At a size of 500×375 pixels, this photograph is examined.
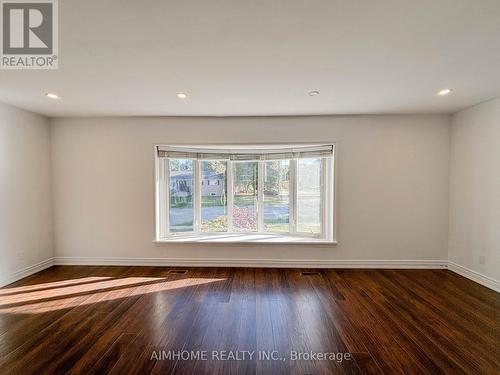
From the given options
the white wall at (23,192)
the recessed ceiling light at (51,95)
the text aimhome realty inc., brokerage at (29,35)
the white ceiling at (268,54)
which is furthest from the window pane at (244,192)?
the white wall at (23,192)

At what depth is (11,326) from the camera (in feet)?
6.77

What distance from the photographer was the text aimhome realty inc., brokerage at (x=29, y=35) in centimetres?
137

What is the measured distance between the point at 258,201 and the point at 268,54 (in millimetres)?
2655

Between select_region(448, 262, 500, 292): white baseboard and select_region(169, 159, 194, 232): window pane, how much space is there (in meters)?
4.16

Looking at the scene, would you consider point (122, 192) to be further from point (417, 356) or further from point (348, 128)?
point (417, 356)

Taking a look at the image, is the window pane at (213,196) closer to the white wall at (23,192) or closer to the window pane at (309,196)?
the window pane at (309,196)

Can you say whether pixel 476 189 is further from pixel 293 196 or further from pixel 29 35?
pixel 29 35

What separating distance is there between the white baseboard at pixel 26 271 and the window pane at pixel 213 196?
240 centimetres

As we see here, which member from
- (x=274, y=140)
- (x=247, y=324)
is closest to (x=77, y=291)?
(x=247, y=324)

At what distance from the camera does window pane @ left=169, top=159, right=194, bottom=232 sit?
3.90 meters

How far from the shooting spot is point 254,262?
138 inches

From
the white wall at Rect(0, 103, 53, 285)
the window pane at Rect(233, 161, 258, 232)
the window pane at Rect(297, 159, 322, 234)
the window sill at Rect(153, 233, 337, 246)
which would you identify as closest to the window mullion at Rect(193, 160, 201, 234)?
the window sill at Rect(153, 233, 337, 246)

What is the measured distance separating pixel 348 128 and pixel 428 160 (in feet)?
4.25

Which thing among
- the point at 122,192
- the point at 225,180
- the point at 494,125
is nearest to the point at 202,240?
the point at 225,180
